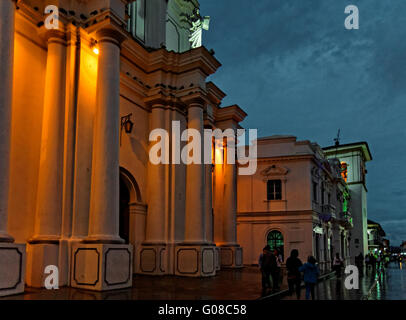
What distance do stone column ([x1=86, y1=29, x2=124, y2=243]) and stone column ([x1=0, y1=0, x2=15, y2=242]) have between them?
106 inches

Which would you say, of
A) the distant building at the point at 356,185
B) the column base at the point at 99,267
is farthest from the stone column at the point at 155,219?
the distant building at the point at 356,185

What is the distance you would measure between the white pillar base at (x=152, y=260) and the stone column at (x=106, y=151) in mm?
4527

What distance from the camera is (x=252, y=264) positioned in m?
29.7

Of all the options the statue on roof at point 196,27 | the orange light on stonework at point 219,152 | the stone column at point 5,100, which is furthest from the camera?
the statue on roof at point 196,27

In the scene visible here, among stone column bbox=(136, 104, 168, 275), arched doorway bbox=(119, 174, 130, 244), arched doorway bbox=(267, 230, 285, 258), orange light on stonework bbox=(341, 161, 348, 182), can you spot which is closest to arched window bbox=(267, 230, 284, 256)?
arched doorway bbox=(267, 230, 285, 258)

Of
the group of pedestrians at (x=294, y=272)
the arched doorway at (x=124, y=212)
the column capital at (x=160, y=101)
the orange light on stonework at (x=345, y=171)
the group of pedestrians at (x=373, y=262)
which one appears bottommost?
the group of pedestrians at (x=373, y=262)

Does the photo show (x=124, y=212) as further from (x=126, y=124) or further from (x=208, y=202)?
(x=208, y=202)

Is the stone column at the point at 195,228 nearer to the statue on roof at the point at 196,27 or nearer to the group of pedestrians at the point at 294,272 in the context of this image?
the group of pedestrians at the point at 294,272

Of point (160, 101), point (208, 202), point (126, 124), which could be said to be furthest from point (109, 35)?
point (208, 202)

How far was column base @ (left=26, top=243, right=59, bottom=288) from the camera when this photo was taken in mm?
10492

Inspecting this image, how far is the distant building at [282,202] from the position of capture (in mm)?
29750

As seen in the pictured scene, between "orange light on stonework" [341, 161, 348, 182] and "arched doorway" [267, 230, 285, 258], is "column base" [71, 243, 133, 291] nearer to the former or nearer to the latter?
"arched doorway" [267, 230, 285, 258]
